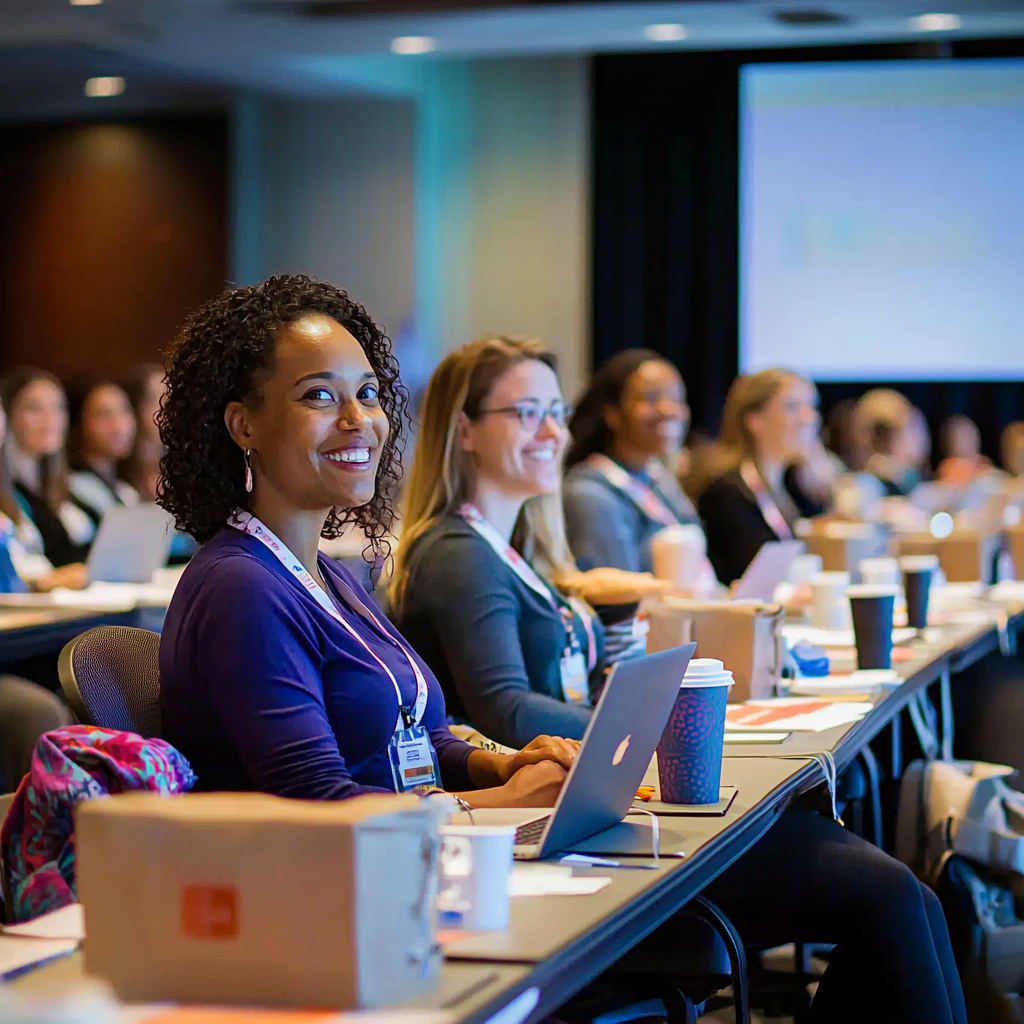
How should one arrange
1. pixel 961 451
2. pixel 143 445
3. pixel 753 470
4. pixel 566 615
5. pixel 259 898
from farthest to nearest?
1. pixel 961 451
2. pixel 143 445
3. pixel 753 470
4. pixel 566 615
5. pixel 259 898

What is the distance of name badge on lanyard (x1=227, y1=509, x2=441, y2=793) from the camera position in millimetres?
1750

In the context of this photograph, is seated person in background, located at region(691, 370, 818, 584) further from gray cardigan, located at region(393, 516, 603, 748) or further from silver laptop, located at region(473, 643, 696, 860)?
silver laptop, located at region(473, 643, 696, 860)

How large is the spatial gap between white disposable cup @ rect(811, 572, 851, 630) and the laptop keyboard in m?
1.84

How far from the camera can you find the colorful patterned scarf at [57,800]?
139cm

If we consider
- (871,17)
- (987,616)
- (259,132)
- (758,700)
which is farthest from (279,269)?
(758,700)

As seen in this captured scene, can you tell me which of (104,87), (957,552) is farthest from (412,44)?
(957,552)

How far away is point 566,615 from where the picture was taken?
8.54ft

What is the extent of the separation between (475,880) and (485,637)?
1.10 m

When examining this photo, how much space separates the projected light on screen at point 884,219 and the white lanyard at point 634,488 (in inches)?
217

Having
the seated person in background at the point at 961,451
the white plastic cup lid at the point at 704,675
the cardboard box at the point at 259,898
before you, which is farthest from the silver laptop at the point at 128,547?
the seated person in background at the point at 961,451

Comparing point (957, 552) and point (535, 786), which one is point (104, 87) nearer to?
point (957, 552)

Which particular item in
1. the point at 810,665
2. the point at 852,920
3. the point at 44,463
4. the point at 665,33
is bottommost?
the point at 852,920

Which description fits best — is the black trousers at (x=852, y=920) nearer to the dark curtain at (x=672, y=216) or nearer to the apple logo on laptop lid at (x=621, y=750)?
the apple logo on laptop lid at (x=621, y=750)

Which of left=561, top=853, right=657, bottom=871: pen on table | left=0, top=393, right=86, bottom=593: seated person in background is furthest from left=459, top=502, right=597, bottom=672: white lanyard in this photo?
left=0, top=393, right=86, bottom=593: seated person in background
